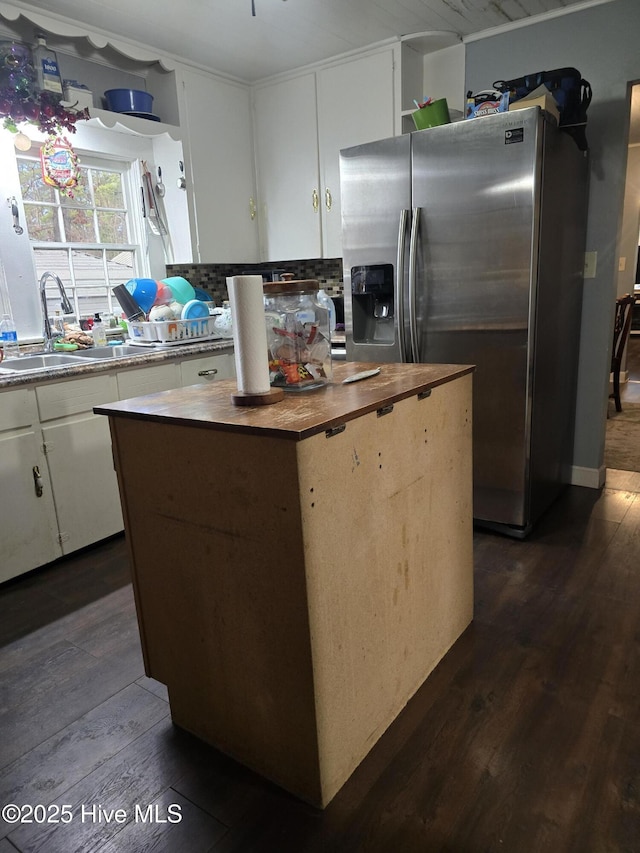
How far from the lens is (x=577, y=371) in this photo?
122 inches

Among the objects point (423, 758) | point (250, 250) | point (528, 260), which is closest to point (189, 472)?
point (423, 758)

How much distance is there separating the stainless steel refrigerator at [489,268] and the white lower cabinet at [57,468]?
4.10ft

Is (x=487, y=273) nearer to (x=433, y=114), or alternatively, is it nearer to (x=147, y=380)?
(x=433, y=114)

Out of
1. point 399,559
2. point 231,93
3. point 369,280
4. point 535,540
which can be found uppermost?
point 231,93

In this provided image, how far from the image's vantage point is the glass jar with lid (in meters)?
1.42

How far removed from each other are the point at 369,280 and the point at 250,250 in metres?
1.36

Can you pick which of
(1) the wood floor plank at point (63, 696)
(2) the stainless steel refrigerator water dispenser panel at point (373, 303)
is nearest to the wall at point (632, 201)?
(2) the stainless steel refrigerator water dispenser panel at point (373, 303)

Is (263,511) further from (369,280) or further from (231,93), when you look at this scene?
(231,93)

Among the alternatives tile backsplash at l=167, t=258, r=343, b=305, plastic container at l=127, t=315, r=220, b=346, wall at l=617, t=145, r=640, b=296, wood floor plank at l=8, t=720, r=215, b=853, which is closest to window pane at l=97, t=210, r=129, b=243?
tile backsplash at l=167, t=258, r=343, b=305

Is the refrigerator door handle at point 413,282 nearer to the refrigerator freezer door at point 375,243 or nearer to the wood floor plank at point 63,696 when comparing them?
the refrigerator freezer door at point 375,243

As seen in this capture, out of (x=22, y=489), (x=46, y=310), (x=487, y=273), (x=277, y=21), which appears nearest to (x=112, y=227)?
(x=46, y=310)

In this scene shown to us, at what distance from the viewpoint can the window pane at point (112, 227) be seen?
3.34 metres

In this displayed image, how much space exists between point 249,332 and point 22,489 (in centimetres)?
157

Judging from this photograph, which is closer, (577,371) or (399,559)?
(399,559)
